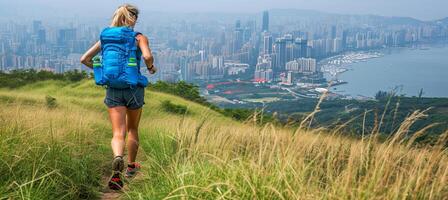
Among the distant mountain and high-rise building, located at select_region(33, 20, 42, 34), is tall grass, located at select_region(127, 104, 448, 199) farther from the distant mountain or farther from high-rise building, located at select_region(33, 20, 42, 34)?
the distant mountain

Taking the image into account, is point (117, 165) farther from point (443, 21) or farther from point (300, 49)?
point (443, 21)

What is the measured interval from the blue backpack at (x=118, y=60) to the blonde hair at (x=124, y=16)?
95 mm

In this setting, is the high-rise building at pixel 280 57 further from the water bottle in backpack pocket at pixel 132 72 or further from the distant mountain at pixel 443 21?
the distant mountain at pixel 443 21

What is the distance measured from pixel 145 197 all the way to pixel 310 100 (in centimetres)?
4008

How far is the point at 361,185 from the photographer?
Answer: 3307 mm

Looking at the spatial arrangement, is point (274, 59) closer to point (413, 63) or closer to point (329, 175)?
point (413, 63)

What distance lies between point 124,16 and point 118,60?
0.45m

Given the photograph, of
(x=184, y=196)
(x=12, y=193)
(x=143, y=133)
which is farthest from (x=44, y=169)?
(x=143, y=133)

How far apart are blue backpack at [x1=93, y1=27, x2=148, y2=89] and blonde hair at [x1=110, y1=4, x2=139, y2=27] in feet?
0.31

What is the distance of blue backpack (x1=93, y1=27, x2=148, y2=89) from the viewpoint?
4.92 meters

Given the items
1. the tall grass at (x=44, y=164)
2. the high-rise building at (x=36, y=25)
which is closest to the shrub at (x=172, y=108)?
the tall grass at (x=44, y=164)

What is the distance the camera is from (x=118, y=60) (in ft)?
16.2

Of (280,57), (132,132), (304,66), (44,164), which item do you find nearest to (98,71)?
(132,132)

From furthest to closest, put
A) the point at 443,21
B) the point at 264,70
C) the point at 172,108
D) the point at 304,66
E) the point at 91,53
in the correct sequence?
the point at 443,21 → the point at 264,70 → the point at 304,66 → the point at 172,108 → the point at 91,53
